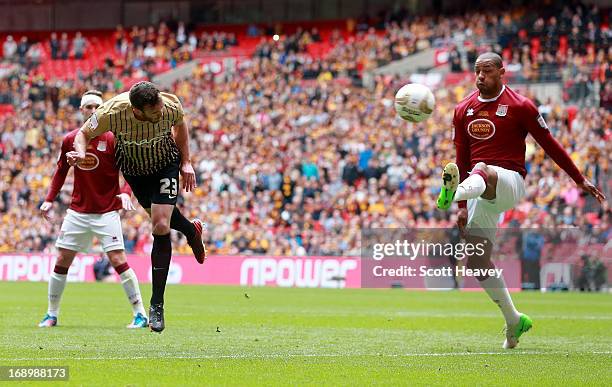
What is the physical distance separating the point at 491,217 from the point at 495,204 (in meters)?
0.23

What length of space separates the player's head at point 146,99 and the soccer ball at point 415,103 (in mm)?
2804

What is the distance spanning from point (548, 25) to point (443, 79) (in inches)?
144

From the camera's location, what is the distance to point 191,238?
11391 millimetres

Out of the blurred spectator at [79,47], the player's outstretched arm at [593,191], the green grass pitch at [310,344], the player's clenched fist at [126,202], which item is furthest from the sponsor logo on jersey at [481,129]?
the blurred spectator at [79,47]

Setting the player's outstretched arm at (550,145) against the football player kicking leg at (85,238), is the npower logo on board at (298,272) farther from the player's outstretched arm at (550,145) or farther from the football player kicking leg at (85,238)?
the player's outstretched arm at (550,145)

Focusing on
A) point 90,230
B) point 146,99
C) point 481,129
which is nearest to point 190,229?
point 146,99

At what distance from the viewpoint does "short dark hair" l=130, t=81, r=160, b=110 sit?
9776mm

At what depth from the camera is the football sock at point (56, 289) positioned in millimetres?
13211

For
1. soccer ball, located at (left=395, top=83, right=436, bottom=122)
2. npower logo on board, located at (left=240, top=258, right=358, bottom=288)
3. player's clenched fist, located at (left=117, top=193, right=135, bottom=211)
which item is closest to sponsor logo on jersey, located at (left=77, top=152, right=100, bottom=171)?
player's clenched fist, located at (left=117, top=193, right=135, bottom=211)

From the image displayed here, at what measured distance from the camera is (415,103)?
11.5 m

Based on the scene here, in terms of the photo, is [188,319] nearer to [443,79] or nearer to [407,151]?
[407,151]

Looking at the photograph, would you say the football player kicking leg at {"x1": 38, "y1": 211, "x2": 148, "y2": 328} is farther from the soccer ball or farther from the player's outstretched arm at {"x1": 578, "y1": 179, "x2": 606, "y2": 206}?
the player's outstretched arm at {"x1": 578, "y1": 179, "x2": 606, "y2": 206}

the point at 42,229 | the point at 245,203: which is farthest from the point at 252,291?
the point at 42,229

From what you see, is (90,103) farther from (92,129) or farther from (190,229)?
(92,129)
